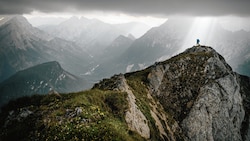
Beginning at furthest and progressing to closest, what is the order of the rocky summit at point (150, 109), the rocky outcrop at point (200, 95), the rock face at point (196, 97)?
1. the rocky outcrop at point (200, 95)
2. the rock face at point (196, 97)
3. the rocky summit at point (150, 109)

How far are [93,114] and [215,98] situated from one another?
57.0 meters

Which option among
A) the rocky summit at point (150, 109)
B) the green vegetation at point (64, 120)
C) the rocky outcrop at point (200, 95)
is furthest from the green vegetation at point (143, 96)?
the green vegetation at point (64, 120)

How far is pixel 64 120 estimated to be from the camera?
29.8 m

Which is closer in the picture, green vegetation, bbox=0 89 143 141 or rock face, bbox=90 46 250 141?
green vegetation, bbox=0 89 143 141

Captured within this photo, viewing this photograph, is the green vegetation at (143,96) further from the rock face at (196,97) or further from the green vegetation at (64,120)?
the green vegetation at (64,120)

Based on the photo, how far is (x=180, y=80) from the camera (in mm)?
80125

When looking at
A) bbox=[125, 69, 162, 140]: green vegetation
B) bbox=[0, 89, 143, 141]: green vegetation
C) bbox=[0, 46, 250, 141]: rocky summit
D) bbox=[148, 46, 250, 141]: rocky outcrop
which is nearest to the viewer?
bbox=[0, 89, 143, 141]: green vegetation

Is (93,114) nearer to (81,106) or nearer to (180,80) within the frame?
(81,106)

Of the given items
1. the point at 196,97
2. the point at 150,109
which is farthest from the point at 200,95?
the point at 150,109

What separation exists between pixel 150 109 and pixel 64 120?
30.5 meters

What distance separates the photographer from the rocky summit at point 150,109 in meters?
29.8

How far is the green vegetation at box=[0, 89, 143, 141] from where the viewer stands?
2702cm

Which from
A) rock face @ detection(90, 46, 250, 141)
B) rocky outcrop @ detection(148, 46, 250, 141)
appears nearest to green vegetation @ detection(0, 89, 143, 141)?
rock face @ detection(90, 46, 250, 141)

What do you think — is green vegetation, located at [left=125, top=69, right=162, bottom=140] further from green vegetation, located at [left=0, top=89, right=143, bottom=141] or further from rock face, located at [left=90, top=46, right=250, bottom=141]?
green vegetation, located at [left=0, top=89, right=143, bottom=141]
